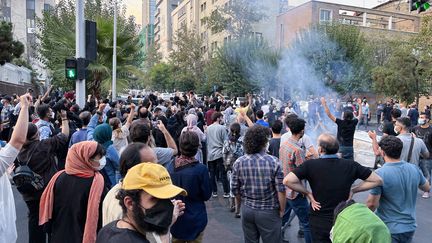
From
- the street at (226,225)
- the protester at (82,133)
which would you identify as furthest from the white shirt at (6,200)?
the protester at (82,133)

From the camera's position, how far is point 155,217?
1.70 metres

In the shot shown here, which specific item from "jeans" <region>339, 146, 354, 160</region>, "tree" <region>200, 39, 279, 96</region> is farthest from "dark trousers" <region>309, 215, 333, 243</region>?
"tree" <region>200, 39, 279, 96</region>

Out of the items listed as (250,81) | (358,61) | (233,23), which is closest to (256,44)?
(250,81)

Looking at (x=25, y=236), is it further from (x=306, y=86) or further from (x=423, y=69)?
(x=423, y=69)

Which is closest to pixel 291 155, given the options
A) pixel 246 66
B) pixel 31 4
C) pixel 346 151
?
pixel 346 151

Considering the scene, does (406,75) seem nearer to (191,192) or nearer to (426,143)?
(426,143)

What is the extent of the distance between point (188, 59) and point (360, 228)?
4262cm

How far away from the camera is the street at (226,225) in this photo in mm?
5406

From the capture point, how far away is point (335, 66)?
2859 centimetres

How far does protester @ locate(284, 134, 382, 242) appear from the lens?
3549 mm

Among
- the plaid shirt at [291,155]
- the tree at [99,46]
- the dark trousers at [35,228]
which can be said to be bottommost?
the dark trousers at [35,228]

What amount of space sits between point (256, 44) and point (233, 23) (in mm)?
6245

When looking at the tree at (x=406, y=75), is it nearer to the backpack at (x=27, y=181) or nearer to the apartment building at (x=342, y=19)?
the apartment building at (x=342, y=19)

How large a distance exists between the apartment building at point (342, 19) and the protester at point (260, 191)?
34.2m
